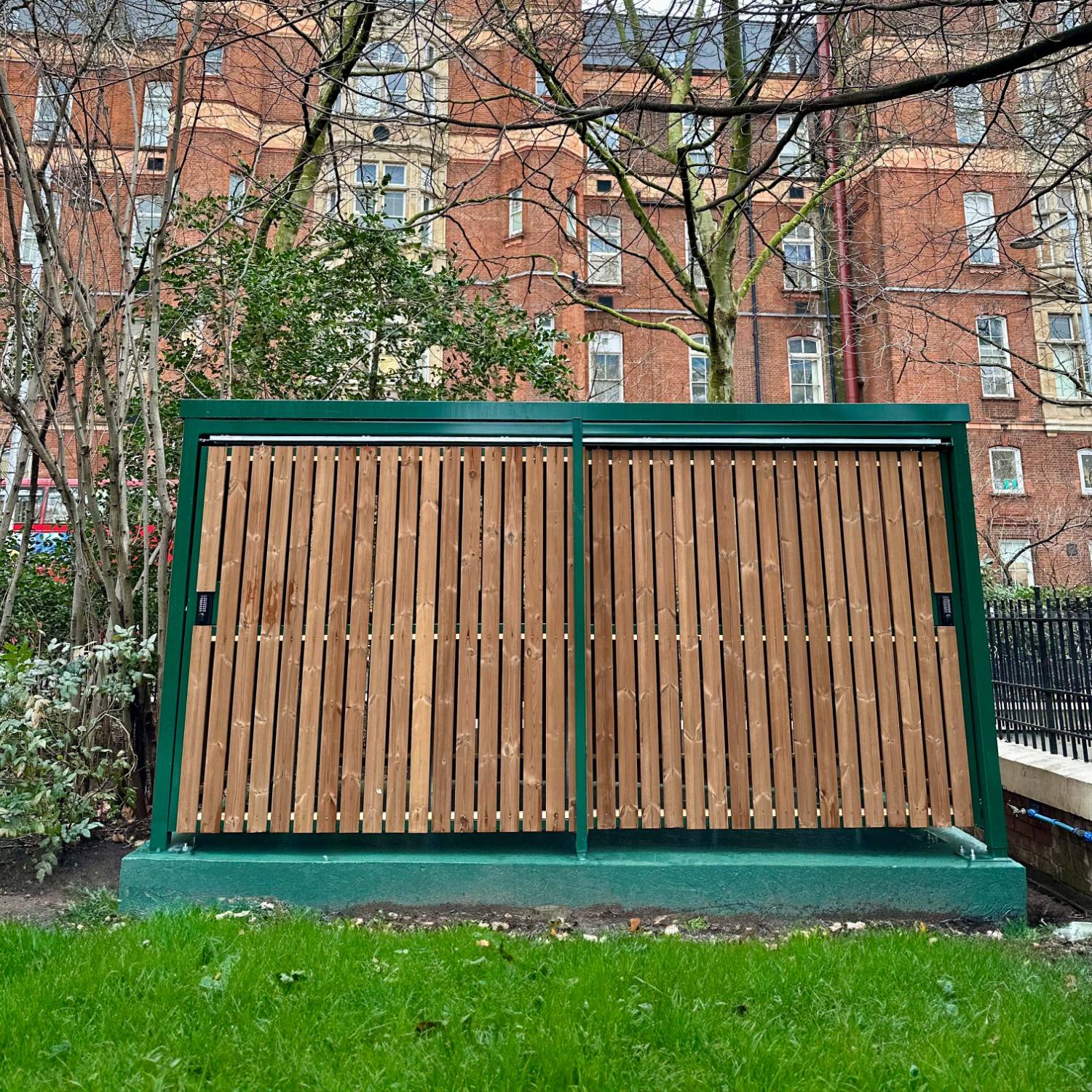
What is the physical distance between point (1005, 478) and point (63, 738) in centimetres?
2620

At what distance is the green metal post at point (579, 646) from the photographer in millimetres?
4508

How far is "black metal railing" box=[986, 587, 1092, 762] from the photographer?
5.30 metres

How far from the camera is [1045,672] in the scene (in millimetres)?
5723

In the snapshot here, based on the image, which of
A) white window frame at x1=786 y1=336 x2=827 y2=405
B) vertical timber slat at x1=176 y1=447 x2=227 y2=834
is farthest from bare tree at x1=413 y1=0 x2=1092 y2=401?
white window frame at x1=786 y1=336 x2=827 y2=405

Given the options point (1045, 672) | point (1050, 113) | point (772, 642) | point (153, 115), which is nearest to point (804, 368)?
point (1050, 113)

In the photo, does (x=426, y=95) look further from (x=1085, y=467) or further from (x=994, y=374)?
(x=1085, y=467)

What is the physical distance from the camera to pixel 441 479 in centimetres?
489

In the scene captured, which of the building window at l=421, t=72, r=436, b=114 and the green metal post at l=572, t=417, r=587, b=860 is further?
the building window at l=421, t=72, r=436, b=114

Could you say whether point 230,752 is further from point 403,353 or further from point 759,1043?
point 403,353

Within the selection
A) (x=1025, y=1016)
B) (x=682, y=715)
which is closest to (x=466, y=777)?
(x=682, y=715)

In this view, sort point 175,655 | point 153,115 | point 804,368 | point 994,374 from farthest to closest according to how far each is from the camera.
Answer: point 804,368 → point 994,374 → point 153,115 → point 175,655

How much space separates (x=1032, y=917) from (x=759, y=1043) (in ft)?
9.09

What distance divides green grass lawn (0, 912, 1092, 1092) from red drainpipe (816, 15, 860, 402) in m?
5.28

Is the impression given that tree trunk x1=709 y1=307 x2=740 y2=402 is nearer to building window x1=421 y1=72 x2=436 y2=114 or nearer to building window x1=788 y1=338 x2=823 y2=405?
building window x1=421 y1=72 x2=436 y2=114
